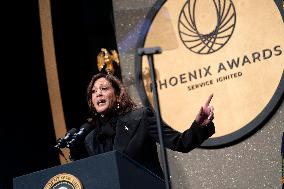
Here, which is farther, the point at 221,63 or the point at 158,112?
the point at 221,63

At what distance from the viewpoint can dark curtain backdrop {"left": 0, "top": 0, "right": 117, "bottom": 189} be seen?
9.21 ft

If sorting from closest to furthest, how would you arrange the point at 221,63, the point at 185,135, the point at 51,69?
1. the point at 185,135
2. the point at 221,63
3. the point at 51,69

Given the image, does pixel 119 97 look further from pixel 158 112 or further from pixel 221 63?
pixel 158 112

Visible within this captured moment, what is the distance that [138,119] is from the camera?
7.07ft

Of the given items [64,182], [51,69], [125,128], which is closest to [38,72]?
[51,69]

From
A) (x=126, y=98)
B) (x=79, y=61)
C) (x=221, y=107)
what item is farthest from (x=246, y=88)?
(x=79, y=61)

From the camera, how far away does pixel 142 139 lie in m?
2.09

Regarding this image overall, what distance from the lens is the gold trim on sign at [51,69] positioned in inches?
118

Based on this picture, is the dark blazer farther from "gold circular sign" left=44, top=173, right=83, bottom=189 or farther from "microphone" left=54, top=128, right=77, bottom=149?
"gold circular sign" left=44, top=173, right=83, bottom=189

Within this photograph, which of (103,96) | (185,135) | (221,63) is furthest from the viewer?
(221,63)

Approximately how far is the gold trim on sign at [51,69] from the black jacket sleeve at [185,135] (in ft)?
2.99

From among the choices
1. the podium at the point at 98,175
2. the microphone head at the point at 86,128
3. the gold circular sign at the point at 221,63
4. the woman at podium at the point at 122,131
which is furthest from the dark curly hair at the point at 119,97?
the podium at the point at 98,175

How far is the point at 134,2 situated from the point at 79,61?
0.46 metres

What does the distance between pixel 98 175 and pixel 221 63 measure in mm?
1176
